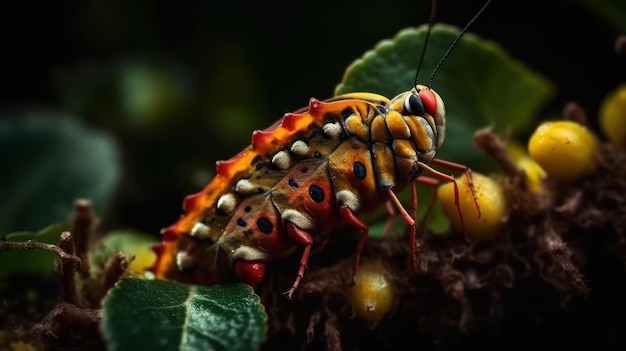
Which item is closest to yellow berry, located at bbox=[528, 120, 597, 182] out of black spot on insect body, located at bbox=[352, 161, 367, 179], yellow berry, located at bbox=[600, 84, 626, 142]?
yellow berry, located at bbox=[600, 84, 626, 142]

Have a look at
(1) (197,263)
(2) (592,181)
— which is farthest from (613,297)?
(1) (197,263)

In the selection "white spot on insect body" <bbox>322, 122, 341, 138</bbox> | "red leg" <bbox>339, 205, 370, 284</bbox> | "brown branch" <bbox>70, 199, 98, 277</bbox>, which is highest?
"white spot on insect body" <bbox>322, 122, 341, 138</bbox>

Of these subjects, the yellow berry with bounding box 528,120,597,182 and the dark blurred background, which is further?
the dark blurred background

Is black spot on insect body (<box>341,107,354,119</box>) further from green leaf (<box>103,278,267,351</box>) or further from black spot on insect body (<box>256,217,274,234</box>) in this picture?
green leaf (<box>103,278,267,351</box>)

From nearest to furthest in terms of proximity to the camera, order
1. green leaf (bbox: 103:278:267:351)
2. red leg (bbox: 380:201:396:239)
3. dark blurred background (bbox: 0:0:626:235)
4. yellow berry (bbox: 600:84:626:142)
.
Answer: green leaf (bbox: 103:278:267:351)
red leg (bbox: 380:201:396:239)
yellow berry (bbox: 600:84:626:142)
dark blurred background (bbox: 0:0:626:235)

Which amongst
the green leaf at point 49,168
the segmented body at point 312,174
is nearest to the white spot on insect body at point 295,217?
the segmented body at point 312,174

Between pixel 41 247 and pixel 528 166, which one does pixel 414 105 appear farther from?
pixel 41 247

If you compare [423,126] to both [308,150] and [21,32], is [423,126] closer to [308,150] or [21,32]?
[308,150]
